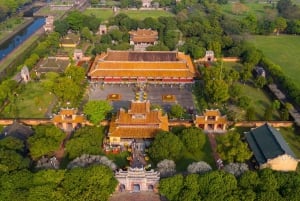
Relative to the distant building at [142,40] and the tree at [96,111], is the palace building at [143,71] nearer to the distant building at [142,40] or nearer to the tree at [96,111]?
the tree at [96,111]

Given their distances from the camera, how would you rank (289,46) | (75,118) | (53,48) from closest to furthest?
(75,118)
(53,48)
(289,46)

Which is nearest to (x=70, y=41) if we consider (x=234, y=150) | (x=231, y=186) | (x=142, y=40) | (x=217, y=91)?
(x=142, y=40)

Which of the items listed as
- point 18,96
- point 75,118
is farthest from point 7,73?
point 75,118

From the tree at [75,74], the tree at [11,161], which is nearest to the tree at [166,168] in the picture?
the tree at [11,161]

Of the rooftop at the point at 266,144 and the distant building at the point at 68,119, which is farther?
the distant building at the point at 68,119

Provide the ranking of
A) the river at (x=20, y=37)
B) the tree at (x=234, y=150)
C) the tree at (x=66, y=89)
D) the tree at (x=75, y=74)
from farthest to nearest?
the river at (x=20, y=37), the tree at (x=75, y=74), the tree at (x=66, y=89), the tree at (x=234, y=150)

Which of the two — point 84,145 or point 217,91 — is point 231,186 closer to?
point 84,145

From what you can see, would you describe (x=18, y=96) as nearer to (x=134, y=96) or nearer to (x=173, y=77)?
(x=134, y=96)
